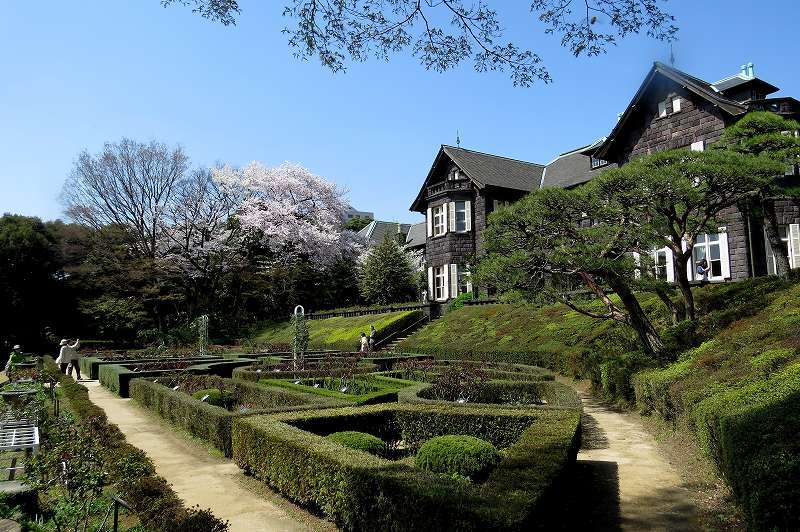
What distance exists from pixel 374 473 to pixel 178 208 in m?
39.1

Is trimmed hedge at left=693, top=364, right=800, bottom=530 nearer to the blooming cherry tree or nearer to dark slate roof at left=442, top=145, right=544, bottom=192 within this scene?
dark slate roof at left=442, top=145, right=544, bottom=192

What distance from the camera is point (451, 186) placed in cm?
3566

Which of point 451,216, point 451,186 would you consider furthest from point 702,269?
point 451,186

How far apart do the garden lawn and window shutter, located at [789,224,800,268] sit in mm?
17428

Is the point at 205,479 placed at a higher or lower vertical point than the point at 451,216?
lower

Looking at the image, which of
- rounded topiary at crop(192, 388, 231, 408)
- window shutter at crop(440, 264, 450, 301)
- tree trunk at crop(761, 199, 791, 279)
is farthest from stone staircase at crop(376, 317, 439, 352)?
tree trunk at crop(761, 199, 791, 279)

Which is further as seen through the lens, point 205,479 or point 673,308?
point 673,308

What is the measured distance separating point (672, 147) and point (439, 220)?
15.5 meters

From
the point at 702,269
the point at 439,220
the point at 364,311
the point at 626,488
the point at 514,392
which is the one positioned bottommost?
the point at 626,488

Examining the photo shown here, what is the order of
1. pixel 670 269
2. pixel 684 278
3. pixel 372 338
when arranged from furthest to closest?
1. pixel 372 338
2. pixel 670 269
3. pixel 684 278

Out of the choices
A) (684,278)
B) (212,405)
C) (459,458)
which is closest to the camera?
(459,458)

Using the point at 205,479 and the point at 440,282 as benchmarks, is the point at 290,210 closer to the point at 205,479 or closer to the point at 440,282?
the point at 440,282

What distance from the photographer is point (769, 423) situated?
18.1 ft

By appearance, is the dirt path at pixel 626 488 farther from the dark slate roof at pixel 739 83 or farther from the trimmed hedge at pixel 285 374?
the dark slate roof at pixel 739 83
